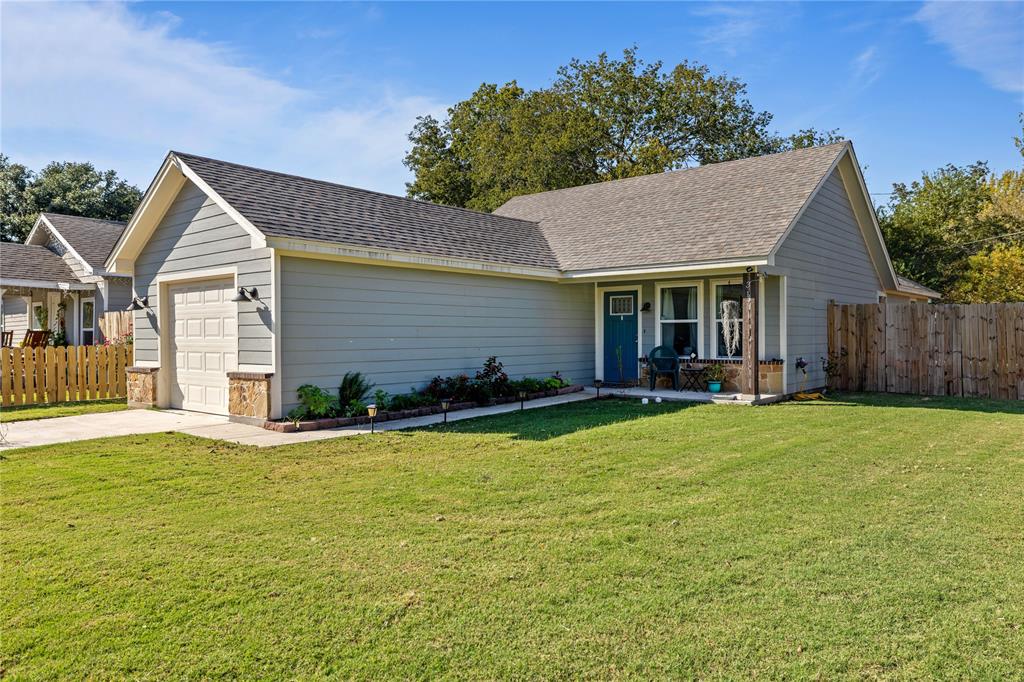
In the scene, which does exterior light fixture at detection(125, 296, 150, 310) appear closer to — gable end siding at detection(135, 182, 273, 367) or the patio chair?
gable end siding at detection(135, 182, 273, 367)

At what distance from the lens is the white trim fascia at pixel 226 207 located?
872cm

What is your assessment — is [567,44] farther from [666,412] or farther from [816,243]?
[666,412]

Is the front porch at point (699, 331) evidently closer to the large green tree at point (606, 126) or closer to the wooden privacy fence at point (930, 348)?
the wooden privacy fence at point (930, 348)

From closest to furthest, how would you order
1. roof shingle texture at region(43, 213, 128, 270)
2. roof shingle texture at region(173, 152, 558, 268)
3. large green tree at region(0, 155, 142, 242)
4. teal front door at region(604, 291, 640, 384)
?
roof shingle texture at region(173, 152, 558, 268) → teal front door at region(604, 291, 640, 384) → roof shingle texture at region(43, 213, 128, 270) → large green tree at region(0, 155, 142, 242)

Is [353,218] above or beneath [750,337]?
above

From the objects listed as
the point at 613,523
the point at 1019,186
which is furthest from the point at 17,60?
the point at 1019,186

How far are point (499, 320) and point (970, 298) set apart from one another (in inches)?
808

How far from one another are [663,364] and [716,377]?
1.12 metres

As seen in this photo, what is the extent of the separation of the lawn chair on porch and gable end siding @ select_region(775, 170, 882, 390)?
2.13 m

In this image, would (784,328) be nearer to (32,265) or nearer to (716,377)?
(716,377)

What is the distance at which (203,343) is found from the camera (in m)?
10.5

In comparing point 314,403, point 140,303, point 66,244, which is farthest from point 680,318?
point 66,244

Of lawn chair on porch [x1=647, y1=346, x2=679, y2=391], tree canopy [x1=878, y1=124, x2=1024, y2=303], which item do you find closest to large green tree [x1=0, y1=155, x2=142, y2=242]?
lawn chair on porch [x1=647, y1=346, x2=679, y2=391]

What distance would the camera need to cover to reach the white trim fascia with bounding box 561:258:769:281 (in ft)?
36.2
